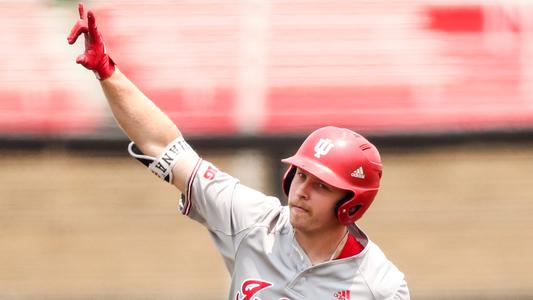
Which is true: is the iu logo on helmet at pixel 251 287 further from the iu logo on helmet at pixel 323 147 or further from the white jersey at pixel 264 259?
the iu logo on helmet at pixel 323 147

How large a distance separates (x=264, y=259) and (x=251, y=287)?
0.10 m

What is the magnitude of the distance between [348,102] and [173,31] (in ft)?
4.92

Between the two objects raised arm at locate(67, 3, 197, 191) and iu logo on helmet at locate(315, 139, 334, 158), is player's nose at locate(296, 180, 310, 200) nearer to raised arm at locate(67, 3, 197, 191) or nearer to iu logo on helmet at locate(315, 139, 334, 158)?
iu logo on helmet at locate(315, 139, 334, 158)

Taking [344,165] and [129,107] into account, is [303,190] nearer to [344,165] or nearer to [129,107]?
[344,165]

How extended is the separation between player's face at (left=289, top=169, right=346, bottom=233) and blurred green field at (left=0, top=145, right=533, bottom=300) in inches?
138

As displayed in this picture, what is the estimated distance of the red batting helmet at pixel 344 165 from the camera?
3451 mm

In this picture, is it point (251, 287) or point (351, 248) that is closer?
point (251, 287)

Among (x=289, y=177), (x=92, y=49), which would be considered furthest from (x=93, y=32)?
(x=289, y=177)

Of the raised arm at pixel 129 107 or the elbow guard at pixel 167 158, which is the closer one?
the raised arm at pixel 129 107

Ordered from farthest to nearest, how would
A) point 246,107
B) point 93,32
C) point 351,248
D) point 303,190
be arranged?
point 246,107, point 351,248, point 303,190, point 93,32

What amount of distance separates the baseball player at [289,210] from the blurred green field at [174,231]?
11.2 ft

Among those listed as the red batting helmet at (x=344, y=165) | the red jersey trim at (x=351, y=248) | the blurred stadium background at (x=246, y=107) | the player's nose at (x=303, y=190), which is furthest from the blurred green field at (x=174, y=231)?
the player's nose at (x=303, y=190)

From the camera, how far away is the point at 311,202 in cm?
343

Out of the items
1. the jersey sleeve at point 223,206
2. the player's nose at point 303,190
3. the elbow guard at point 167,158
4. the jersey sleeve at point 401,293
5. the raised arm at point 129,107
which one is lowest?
the jersey sleeve at point 401,293
